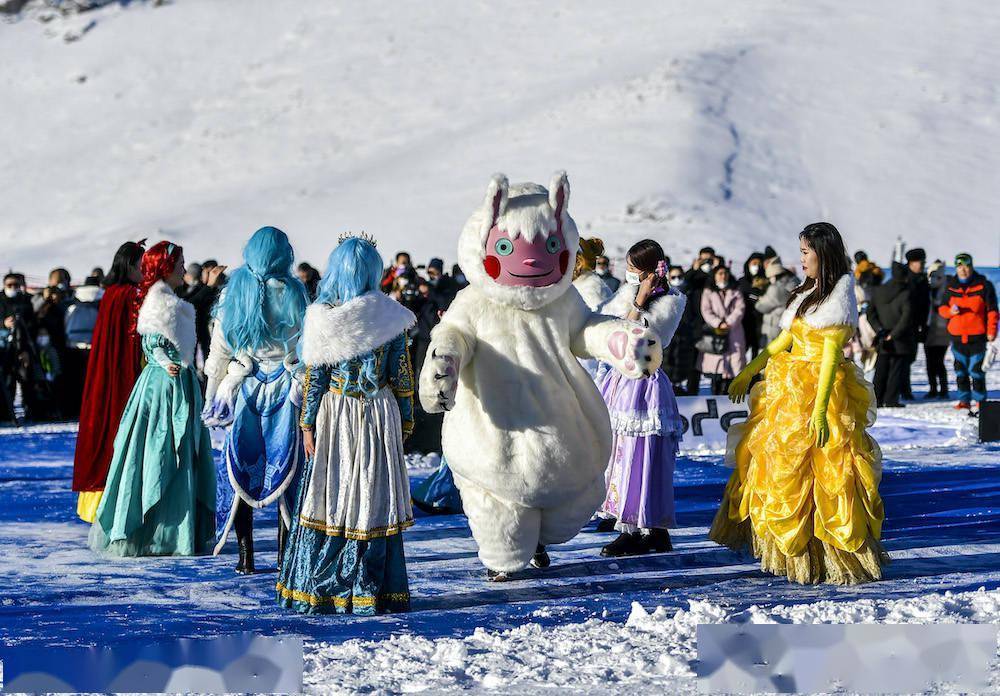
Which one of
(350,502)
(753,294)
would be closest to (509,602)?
(350,502)

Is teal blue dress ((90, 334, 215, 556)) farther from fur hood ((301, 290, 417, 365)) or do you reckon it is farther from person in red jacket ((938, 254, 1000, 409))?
person in red jacket ((938, 254, 1000, 409))

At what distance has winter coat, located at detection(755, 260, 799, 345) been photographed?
14875mm

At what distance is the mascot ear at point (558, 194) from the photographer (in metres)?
6.56

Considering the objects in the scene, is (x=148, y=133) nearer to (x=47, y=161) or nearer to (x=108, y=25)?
(x=47, y=161)

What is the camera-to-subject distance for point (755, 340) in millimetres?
16484

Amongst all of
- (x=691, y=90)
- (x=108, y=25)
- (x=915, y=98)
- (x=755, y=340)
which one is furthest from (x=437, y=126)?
(x=755, y=340)

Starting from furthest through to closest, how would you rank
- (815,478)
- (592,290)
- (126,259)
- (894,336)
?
(894,336)
(126,259)
(592,290)
(815,478)

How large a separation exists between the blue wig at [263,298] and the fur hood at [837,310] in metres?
2.47

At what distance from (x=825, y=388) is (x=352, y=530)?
7.44 feet

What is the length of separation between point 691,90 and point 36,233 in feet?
72.2

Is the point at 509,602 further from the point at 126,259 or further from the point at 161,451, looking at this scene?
the point at 126,259

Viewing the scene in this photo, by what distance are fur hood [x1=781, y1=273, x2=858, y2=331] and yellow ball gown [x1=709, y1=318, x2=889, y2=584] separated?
0.11ft

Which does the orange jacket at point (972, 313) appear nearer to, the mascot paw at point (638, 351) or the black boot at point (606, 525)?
the black boot at point (606, 525)

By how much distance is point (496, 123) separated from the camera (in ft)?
153
